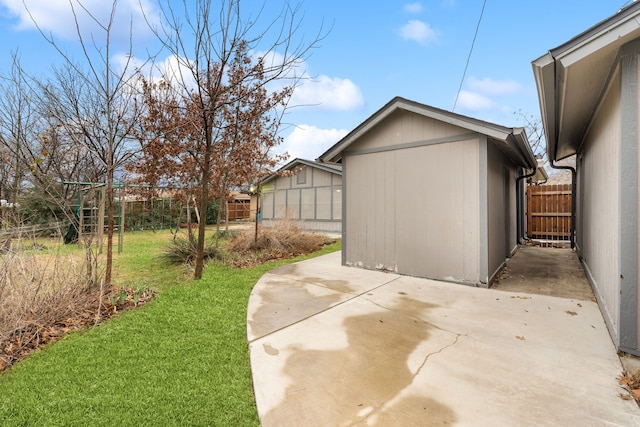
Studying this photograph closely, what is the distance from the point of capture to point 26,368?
252 cm

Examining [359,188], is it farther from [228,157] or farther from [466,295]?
[228,157]

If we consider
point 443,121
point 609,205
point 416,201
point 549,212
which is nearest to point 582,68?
point 609,205

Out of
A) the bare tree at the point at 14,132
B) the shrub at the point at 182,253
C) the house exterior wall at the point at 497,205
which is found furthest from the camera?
the bare tree at the point at 14,132

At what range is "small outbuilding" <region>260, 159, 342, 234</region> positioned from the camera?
14.3 metres

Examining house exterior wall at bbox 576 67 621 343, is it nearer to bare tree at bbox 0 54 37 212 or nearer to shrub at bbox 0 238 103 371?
shrub at bbox 0 238 103 371

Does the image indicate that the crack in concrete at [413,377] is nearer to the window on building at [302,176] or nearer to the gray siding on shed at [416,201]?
the gray siding on shed at [416,201]

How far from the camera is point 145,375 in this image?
2361 millimetres

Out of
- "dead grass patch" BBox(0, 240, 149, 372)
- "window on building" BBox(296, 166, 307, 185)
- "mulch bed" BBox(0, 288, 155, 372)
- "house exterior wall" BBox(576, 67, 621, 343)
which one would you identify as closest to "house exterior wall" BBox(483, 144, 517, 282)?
"house exterior wall" BBox(576, 67, 621, 343)

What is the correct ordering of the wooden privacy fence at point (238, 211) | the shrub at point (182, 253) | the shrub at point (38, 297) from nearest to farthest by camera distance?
the shrub at point (38, 297), the shrub at point (182, 253), the wooden privacy fence at point (238, 211)

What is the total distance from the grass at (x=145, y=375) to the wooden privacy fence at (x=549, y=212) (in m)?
10.6

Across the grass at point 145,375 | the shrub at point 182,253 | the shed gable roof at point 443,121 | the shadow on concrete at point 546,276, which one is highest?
the shed gable roof at point 443,121

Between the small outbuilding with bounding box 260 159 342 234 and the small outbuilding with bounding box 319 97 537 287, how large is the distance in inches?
294

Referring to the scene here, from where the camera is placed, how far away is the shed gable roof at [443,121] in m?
4.60

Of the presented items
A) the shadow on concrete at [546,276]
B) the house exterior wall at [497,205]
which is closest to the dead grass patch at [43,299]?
the house exterior wall at [497,205]
